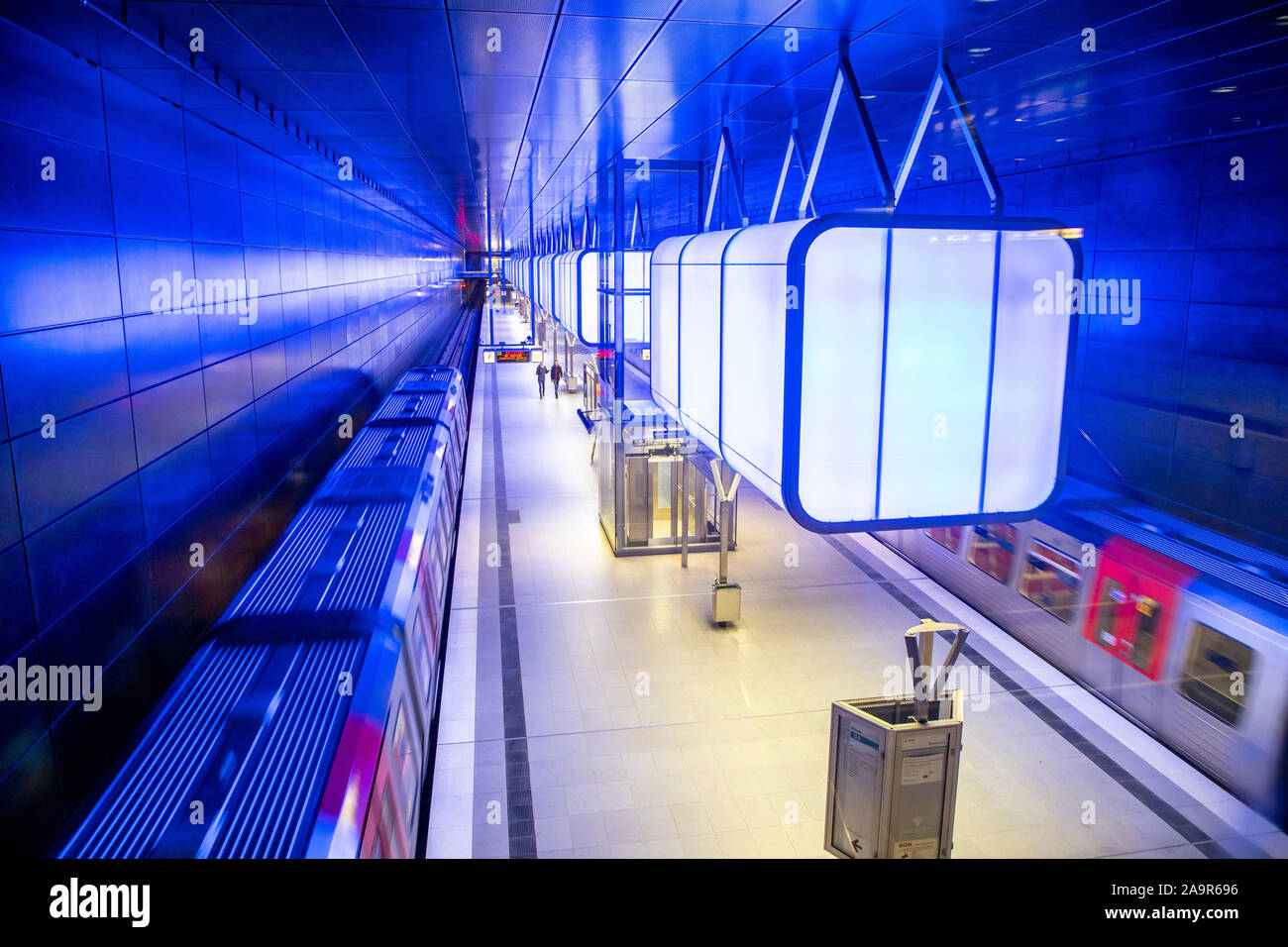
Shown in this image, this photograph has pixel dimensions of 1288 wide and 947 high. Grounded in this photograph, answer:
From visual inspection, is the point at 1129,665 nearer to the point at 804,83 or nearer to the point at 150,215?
the point at 804,83

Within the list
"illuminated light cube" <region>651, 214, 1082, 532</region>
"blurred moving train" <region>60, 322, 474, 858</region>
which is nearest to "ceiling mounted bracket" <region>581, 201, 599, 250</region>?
"blurred moving train" <region>60, 322, 474, 858</region>

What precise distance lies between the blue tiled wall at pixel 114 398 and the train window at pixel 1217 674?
296 inches

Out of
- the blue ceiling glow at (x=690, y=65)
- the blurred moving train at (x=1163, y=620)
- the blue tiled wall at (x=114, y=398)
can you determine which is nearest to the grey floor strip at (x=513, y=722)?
the blue tiled wall at (x=114, y=398)

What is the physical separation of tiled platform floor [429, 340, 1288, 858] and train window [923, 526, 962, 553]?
579 mm

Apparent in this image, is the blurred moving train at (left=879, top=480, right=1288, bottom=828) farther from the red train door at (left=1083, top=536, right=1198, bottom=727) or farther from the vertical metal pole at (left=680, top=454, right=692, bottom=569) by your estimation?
the vertical metal pole at (left=680, top=454, right=692, bottom=569)

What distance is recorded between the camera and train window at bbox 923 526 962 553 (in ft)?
34.8

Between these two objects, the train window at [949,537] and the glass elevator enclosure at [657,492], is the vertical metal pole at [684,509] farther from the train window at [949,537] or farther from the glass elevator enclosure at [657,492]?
the train window at [949,537]

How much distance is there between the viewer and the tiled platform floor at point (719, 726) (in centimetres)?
621

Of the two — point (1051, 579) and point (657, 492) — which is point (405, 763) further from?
point (657, 492)

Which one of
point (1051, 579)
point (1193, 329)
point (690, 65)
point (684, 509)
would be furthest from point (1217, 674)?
point (684, 509)

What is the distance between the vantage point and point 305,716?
13.2 ft

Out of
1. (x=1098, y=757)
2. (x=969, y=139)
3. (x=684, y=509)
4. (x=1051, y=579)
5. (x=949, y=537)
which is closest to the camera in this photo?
(x=969, y=139)

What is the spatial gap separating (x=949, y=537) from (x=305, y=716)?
8.77 meters
